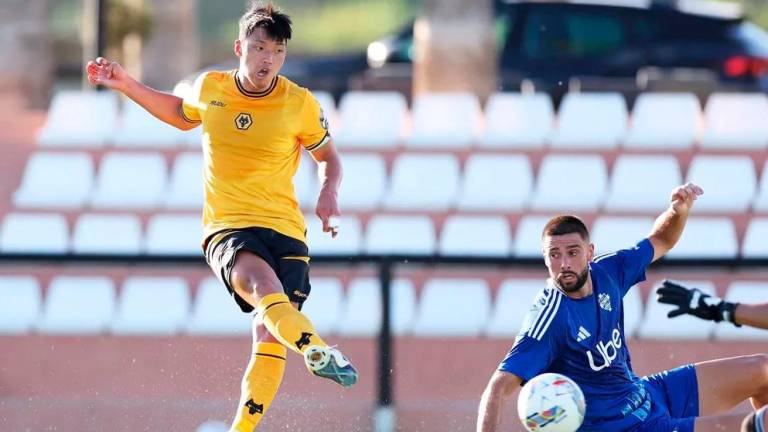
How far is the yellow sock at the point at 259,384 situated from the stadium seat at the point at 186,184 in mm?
5563

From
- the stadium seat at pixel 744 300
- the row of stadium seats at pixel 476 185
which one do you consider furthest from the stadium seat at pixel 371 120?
the stadium seat at pixel 744 300

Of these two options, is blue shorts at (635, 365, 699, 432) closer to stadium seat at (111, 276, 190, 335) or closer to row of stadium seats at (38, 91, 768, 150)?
stadium seat at (111, 276, 190, 335)

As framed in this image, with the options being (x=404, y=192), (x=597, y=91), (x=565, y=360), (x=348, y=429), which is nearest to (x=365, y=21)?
(x=597, y=91)

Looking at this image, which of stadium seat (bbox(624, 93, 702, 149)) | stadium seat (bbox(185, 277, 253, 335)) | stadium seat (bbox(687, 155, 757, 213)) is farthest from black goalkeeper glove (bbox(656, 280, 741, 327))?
stadium seat (bbox(624, 93, 702, 149))

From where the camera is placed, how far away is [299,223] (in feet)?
24.3

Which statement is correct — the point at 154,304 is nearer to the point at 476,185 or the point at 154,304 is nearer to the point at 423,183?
the point at 423,183

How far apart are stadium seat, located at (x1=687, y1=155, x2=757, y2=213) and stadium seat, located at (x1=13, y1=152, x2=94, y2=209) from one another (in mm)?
4619

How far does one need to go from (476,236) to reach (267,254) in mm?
4849

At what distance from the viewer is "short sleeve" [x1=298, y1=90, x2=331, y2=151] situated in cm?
727

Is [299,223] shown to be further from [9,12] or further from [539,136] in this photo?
[9,12]

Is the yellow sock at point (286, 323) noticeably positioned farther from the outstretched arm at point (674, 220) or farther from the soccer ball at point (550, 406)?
the outstretched arm at point (674, 220)

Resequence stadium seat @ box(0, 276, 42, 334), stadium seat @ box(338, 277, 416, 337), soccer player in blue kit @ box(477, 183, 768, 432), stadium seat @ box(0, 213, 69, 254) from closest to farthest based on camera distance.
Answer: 1. soccer player in blue kit @ box(477, 183, 768, 432)
2. stadium seat @ box(338, 277, 416, 337)
3. stadium seat @ box(0, 276, 42, 334)
4. stadium seat @ box(0, 213, 69, 254)

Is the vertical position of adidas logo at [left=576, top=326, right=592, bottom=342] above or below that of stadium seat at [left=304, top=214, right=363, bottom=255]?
below

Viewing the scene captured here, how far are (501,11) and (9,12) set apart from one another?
479cm
